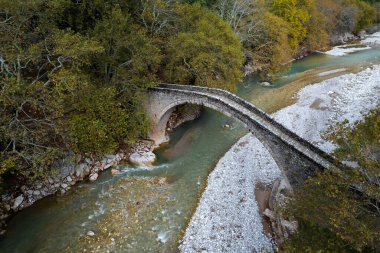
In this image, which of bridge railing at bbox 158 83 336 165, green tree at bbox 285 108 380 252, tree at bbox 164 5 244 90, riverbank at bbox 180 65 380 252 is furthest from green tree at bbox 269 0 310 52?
green tree at bbox 285 108 380 252

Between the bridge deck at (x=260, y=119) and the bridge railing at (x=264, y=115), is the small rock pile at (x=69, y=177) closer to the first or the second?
the bridge deck at (x=260, y=119)

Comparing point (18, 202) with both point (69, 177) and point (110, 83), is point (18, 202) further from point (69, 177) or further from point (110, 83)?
point (110, 83)

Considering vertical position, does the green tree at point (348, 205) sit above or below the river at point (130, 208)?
above

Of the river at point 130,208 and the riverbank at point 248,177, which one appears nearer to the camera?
the riverbank at point 248,177

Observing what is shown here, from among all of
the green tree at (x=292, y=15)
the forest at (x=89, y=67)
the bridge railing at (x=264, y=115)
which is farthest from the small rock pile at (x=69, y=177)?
the green tree at (x=292, y=15)

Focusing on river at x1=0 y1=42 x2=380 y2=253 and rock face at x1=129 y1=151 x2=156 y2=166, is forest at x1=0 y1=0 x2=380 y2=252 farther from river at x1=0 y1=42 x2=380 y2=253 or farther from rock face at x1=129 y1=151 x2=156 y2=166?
river at x1=0 y1=42 x2=380 y2=253

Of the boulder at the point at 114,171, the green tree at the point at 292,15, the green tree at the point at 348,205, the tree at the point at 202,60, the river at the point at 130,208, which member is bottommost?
the river at the point at 130,208

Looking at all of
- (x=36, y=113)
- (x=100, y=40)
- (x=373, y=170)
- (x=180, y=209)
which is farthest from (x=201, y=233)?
(x=100, y=40)
